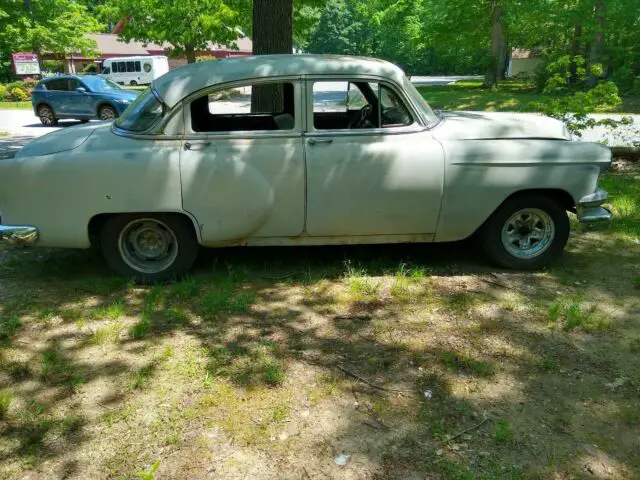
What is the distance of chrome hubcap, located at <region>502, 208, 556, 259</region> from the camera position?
484 centimetres

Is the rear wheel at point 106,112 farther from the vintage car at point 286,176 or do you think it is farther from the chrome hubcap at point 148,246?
the chrome hubcap at point 148,246

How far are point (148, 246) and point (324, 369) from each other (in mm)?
2061

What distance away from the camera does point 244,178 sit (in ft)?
14.3

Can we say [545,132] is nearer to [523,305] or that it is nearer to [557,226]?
[557,226]

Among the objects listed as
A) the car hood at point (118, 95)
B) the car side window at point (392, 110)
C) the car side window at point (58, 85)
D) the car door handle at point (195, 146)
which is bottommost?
the car hood at point (118, 95)

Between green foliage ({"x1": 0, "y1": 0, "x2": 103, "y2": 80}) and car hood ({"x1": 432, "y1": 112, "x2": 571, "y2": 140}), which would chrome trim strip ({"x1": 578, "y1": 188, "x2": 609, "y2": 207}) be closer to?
car hood ({"x1": 432, "y1": 112, "x2": 571, "y2": 140})

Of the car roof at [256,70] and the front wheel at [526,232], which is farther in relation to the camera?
the front wheel at [526,232]

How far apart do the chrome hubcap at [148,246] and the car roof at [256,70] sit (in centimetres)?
102

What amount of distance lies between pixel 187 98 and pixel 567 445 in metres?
3.53

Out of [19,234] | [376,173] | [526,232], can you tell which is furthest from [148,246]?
[526,232]

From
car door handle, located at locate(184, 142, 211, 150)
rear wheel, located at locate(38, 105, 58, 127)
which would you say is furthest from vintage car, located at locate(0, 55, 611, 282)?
rear wheel, located at locate(38, 105, 58, 127)

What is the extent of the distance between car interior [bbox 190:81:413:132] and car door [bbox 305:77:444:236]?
1 cm

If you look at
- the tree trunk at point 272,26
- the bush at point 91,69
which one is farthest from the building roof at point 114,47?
the tree trunk at point 272,26

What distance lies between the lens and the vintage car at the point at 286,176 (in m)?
4.31
